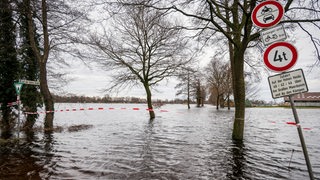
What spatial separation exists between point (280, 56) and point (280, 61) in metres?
0.09

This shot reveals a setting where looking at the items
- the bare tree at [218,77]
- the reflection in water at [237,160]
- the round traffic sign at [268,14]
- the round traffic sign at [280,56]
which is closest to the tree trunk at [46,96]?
the reflection in water at [237,160]

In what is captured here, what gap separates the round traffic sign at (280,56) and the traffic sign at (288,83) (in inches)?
5.3

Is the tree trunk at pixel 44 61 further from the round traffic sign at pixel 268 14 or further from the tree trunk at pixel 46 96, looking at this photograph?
the round traffic sign at pixel 268 14

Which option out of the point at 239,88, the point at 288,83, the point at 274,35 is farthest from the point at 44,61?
the point at 288,83

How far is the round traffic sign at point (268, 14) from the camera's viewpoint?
3743 mm

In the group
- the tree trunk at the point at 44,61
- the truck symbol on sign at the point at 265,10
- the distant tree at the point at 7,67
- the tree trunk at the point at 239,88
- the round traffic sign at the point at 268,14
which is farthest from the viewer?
the distant tree at the point at 7,67

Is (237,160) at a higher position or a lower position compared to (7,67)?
lower

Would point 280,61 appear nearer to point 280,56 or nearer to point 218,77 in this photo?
point 280,56

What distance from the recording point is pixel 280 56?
3.47m

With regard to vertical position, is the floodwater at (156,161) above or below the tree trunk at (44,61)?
below

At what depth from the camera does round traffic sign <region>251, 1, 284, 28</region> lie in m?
3.74

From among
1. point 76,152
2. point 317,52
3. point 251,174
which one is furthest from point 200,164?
point 317,52

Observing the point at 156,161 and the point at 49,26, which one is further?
the point at 49,26

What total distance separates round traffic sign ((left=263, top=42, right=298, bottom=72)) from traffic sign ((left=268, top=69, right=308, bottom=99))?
135 millimetres
